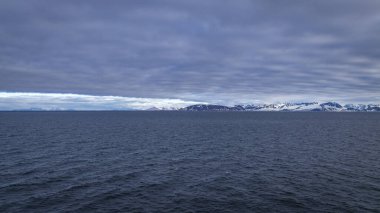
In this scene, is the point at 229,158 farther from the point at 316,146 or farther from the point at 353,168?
the point at 316,146

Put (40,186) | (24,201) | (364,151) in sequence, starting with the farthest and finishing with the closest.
Answer: 1. (364,151)
2. (40,186)
3. (24,201)

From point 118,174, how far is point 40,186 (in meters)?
12.6

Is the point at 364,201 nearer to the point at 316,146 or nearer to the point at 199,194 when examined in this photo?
the point at 199,194

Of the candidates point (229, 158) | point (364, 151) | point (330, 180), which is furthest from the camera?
point (364, 151)

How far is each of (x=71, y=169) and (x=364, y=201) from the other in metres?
49.0

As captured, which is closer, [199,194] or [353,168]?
[199,194]

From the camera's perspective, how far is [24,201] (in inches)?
1471

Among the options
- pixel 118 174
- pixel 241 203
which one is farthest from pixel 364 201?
pixel 118 174

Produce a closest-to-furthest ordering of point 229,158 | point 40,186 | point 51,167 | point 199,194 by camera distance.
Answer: point 199,194
point 40,186
point 51,167
point 229,158

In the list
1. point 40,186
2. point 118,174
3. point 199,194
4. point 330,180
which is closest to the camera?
point 199,194

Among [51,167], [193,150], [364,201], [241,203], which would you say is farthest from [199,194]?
[193,150]

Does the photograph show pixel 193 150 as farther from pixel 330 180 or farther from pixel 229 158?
pixel 330 180

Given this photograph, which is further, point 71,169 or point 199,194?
point 71,169

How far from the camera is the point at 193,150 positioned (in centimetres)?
7819
